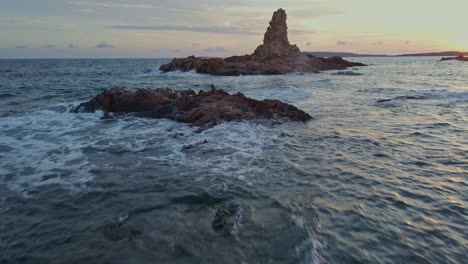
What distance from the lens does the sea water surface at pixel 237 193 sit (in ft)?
19.5

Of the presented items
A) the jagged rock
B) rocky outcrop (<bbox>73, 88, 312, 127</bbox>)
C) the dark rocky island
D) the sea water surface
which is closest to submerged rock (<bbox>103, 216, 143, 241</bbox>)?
the sea water surface

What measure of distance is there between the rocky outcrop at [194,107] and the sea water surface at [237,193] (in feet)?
4.55

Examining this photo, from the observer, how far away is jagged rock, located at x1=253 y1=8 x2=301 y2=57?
9512 cm

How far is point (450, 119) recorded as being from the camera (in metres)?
18.0

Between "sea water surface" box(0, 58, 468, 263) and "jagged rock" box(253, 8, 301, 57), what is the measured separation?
271 ft

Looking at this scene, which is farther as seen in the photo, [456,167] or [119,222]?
[456,167]

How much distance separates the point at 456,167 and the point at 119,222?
9878mm

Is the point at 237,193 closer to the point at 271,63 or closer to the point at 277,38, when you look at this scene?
the point at 271,63

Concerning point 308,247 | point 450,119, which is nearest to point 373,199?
point 308,247

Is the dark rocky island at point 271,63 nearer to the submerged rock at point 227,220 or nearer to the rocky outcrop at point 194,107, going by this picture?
the rocky outcrop at point 194,107

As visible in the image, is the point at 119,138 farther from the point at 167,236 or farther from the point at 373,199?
the point at 373,199

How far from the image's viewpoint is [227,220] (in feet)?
22.5

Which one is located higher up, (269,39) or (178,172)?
(269,39)

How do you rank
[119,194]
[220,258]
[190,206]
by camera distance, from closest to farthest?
[220,258]
[190,206]
[119,194]
